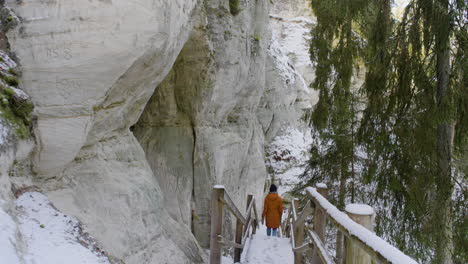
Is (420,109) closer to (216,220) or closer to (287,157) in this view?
(216,220)

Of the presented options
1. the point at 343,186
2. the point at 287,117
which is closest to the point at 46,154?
the point at 343,186

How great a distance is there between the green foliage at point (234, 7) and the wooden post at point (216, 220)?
5586mm

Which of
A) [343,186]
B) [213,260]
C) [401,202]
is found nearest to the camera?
[213,260]

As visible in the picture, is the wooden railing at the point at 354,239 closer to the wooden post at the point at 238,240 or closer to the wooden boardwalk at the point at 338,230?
the wooden boardwalk at the point at 338,230

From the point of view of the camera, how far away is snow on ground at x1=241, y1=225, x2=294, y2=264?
235 inches

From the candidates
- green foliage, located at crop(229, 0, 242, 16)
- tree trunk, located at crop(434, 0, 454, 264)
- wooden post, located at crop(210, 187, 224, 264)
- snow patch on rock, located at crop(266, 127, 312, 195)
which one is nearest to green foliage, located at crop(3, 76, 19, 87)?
wooden post, located at crop(210, 187, 224, 264)

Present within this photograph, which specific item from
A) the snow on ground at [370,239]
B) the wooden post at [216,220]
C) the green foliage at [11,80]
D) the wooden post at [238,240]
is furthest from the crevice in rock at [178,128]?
the snow on ground at [370,239]

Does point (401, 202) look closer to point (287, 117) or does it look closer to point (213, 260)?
point (213, 260)

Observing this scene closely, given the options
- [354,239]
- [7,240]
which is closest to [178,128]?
[7,240]

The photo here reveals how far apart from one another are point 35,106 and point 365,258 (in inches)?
122

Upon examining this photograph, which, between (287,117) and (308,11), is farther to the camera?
(308,11)

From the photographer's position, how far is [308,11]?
31.2m

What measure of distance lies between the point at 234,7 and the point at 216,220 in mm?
5960

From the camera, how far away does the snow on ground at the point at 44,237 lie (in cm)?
205
